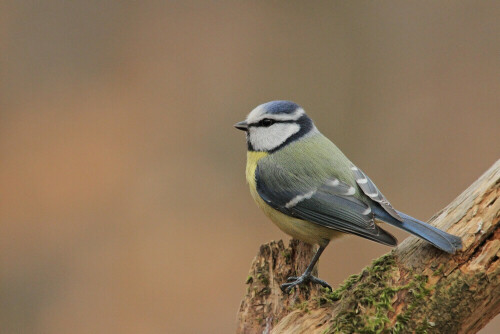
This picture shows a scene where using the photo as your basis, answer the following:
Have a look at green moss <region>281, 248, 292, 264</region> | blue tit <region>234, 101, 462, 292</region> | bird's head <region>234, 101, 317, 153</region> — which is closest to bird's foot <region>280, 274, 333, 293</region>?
blue tit <region>234, 101, 462, 292</region>

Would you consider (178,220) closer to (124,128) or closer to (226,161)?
(226,161)

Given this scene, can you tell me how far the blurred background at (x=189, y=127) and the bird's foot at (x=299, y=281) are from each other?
294 cm

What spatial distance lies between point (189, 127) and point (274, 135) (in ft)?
12.5

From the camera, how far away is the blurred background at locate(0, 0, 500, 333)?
6.23 metres

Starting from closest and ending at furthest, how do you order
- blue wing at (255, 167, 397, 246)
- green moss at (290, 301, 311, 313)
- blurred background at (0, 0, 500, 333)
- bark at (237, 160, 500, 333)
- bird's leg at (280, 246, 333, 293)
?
bark at (237, 160, 500, 333) → green moss at (290, 301, 311, 313) → blue wing at (255, 167, 397, 246) → bird's leg at (280, 246, 333, 293) → blurred background at (0, 0, 500, 333)

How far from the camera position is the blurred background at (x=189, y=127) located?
623 cm

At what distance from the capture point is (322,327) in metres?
2.75

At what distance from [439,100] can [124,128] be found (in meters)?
3.80

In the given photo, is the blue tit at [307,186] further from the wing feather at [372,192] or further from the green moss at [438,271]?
the green moss at [438,271]

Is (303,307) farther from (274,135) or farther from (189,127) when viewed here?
(189,127)

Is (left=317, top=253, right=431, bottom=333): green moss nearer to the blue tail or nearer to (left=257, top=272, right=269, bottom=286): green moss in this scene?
the blue tail

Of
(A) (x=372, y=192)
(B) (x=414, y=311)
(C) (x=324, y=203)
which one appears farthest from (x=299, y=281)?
(B) (x=414, y=311)

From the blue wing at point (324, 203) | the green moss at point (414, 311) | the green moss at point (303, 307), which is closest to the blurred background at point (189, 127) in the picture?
the blue wing at point (324, 203)

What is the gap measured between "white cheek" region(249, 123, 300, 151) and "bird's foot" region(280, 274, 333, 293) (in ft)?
2.56
